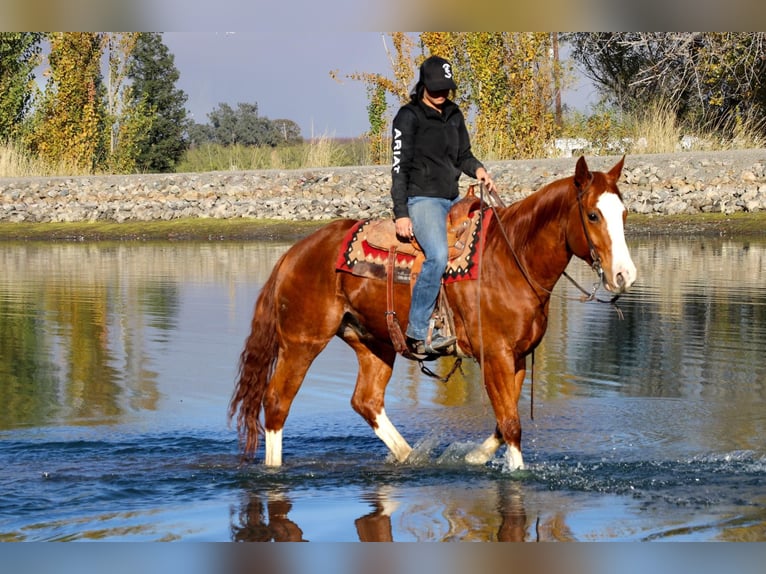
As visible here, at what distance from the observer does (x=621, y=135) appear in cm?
3200

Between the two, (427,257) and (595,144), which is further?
(595,144)

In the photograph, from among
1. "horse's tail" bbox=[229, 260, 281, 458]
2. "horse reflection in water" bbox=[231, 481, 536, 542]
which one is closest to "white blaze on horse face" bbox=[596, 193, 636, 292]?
"horse reflection in water" bbox=[231, 481, 536, 542]

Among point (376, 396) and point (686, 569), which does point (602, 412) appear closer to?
point (376, 396)

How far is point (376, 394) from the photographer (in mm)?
9188

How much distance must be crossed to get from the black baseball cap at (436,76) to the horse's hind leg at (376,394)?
78.7 inches

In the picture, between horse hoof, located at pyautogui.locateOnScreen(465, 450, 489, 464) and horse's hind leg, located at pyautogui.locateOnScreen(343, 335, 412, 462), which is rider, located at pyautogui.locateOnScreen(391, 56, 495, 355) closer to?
horse's hind leg, located at pyautogui.locateOnScreen(343, 335, 412, 462)

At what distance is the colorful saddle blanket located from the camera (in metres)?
8.51

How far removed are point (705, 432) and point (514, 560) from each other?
13.2ft

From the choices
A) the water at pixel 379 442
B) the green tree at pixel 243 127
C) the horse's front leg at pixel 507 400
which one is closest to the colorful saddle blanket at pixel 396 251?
the horse's front leg at pixel 507 400

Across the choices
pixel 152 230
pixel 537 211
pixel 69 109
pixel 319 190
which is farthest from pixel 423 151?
pixel 69 109

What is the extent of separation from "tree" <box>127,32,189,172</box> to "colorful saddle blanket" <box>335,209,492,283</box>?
127ft

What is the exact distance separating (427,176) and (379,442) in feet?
7.36

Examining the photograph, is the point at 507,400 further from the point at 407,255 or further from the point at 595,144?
the point at 595,144

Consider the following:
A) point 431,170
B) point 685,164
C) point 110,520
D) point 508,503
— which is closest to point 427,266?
point 431,170
